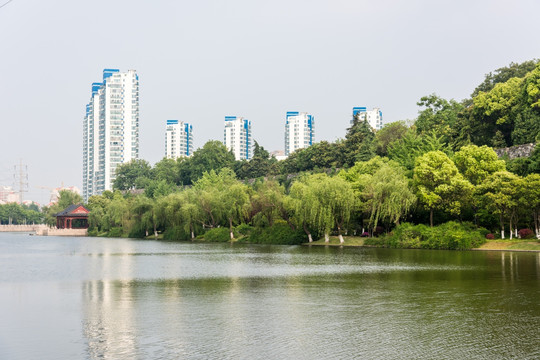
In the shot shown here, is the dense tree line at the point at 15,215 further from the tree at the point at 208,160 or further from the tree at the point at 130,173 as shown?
the tree at the point at 208,160

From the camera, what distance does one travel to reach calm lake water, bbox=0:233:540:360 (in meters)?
13.1

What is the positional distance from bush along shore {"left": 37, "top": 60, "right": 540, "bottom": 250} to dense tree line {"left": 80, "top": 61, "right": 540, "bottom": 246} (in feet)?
0.38

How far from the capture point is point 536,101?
174 ft

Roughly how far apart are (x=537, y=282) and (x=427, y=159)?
25.5 metres

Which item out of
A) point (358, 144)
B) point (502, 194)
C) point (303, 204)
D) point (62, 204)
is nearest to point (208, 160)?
point (62, 204)

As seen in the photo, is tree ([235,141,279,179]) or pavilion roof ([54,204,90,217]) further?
pavilion roof ([54,204,90,217])

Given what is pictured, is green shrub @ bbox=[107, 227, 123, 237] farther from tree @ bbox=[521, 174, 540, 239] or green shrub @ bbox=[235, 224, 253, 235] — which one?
tree @ bbox=[521, 174, 540, 239]

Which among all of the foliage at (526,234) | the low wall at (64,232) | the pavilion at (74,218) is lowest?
the low wall at (64,232)

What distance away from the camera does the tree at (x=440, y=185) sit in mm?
46438

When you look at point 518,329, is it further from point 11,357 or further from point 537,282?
point 11,357

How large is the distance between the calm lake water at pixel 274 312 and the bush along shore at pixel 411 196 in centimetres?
1391

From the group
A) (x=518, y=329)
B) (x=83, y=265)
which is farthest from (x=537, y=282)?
(x=83, y=265)

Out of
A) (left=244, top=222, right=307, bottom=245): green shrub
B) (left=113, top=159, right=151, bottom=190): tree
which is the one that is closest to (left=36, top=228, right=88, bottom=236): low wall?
(left=113, top=159, right=151, bottom=190): tree

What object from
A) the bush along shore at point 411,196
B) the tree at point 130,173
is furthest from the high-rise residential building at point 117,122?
the bush along shore at point 411,196
